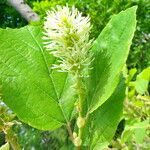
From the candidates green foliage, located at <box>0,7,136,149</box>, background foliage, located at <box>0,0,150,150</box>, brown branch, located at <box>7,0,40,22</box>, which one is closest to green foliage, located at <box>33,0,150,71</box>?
background foliage, located at <box>0,0,150,150</box>

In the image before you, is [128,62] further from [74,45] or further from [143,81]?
[74,45]

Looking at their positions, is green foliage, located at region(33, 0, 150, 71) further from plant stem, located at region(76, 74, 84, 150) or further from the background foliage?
plant stem, located at region(76, 74, 84, 150)

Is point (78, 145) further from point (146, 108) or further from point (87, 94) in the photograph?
point (146, 108)

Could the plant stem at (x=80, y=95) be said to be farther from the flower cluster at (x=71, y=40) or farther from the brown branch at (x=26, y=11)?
the brown branch at (x=26, y=11)

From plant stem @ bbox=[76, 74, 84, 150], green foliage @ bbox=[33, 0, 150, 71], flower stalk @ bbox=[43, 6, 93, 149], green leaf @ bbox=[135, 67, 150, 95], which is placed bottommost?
green foliage @ bbox=[33, 0, 150, 71]

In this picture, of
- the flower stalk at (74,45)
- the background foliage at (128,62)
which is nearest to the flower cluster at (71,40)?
the flower stalk at (74,45)
